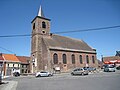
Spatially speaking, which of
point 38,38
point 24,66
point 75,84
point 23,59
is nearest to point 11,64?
point 24,66

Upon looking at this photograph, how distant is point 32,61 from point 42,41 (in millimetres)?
7398

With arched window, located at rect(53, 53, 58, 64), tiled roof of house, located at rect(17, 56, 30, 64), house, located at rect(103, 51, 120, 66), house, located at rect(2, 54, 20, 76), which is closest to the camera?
arched window, located at rect(53, 53, 58, 64)

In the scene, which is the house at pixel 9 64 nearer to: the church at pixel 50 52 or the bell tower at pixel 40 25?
the church at pixel 50 52

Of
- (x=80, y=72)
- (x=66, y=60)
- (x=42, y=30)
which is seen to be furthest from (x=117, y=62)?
(x=80, y=72)

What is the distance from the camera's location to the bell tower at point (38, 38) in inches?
1686

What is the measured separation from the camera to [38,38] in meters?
45.1

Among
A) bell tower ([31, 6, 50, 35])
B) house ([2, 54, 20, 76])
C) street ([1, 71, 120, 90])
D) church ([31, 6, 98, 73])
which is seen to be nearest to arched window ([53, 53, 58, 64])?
church ([31, 6, 98, 73])

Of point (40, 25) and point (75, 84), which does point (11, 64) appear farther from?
point (75, 84)

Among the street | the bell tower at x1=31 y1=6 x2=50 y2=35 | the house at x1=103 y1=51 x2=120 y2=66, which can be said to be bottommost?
the street

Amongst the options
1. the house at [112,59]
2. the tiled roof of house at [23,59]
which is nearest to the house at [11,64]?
the tiled roof of house at [23,59]

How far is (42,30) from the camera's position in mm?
46875

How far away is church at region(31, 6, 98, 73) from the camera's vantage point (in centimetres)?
4156

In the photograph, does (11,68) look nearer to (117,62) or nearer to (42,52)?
(42,52)

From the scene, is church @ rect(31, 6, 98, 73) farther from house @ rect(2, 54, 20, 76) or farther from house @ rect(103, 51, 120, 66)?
house @ rect(103, 51, 120, 66)
